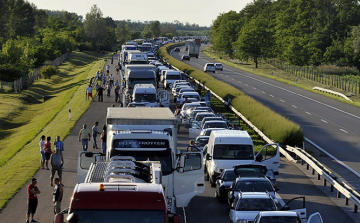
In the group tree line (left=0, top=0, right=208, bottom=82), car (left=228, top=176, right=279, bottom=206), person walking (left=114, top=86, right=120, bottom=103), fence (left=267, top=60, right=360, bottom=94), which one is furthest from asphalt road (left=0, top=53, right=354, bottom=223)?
tree line (left=0, top=0, right=208, bottom=82)

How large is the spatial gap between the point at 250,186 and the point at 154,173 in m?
7.03

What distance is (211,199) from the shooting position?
Answer: 21922 mm

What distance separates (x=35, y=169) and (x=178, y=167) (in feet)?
42.6

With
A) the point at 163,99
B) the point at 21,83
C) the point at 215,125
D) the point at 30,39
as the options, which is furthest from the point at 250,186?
the point at 30,39

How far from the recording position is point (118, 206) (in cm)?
983

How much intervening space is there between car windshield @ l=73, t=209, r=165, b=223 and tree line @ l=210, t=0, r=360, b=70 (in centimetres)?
10255

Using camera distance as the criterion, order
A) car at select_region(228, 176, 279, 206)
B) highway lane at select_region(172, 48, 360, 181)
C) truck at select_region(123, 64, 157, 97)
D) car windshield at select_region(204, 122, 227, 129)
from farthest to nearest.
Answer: truck at select_region(123, 64, 157, 97) → highway lane at select_region(172, 48, 360, 181) → car windshield at select_region(204, 122, 227, 129) → car at select_region(228, 176, 279, 206)

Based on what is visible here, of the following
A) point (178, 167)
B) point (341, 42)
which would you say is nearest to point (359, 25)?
point (341, 42)

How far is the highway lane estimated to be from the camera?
3522cm

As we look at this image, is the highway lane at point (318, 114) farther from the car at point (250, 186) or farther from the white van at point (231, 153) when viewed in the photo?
the car at point (250, 186)

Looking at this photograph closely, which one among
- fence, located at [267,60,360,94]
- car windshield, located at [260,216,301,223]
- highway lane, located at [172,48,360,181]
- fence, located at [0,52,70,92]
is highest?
car windshield, located at [260,216,301,223]

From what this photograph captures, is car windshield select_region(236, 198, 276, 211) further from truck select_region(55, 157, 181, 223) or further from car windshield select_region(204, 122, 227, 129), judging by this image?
car windshield select_region(204, 122, 227, 129)

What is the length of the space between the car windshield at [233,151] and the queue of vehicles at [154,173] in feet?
0.13

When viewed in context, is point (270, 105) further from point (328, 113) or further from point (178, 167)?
Result: point (178, 167)
